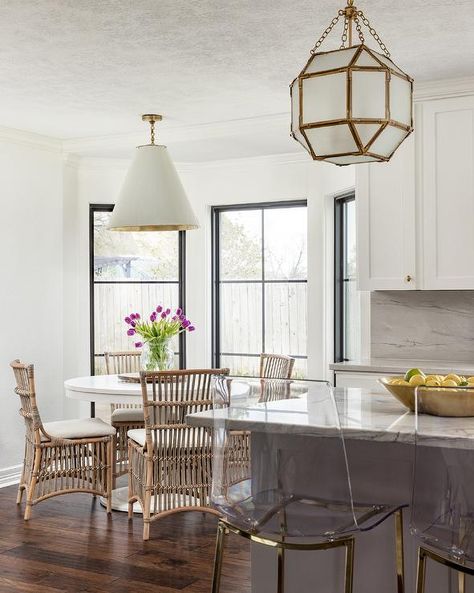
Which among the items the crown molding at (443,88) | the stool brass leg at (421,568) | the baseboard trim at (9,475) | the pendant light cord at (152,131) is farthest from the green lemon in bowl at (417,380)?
the baseboard trim at (9,475)

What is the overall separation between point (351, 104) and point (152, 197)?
3173mm

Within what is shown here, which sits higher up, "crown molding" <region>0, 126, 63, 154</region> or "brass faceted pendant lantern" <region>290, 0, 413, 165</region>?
"crown molding" <region>0, 126, 63, 154</region>

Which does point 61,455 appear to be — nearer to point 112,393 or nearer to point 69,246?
point 112,393

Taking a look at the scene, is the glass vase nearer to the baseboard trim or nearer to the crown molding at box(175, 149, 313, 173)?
the baseboard trim

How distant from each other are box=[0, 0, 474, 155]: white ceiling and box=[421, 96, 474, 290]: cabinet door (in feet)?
0.85

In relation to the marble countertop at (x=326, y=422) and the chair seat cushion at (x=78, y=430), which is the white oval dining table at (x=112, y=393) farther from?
the marble countertop at (x=326, y=422)

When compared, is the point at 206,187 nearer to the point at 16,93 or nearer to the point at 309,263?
the point at 309,263

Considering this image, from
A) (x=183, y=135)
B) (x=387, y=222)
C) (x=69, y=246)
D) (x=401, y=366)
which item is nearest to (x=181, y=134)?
(x=183, y=135)

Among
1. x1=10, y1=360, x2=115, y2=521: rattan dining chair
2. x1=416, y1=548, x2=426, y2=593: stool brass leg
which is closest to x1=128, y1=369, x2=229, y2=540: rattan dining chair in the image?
x1=10, y1=360, x2=115, y2=521: rattan dining chair

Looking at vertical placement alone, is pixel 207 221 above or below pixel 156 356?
above

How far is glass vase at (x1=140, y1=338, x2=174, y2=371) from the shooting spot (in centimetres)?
536

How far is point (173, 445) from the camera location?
4539 mm

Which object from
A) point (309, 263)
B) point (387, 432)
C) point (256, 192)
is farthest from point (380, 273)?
point (387, 432)

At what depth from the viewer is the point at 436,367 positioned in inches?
184
